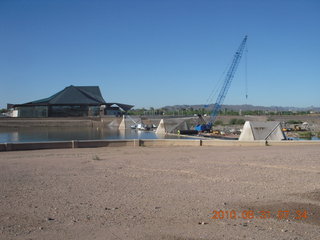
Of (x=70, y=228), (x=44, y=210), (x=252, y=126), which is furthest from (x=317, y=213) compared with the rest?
(x=252, y=126)

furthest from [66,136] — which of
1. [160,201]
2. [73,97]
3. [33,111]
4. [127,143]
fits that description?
[73,97]

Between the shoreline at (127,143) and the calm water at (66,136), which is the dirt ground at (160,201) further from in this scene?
the calm water at (66,136)

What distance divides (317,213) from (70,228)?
18.7 feet

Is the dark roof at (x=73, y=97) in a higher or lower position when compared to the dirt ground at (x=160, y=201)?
higher

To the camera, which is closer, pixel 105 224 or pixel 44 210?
pixel 105 224

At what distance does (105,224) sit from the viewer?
7.72 meters

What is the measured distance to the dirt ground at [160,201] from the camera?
7.35 meters

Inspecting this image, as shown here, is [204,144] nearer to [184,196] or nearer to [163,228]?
[184,196]
